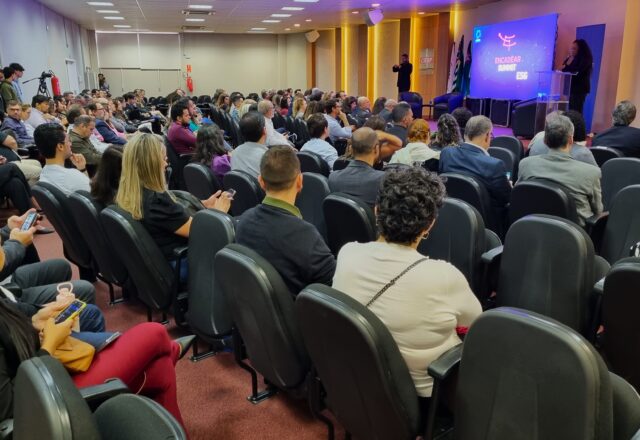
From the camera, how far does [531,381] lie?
1138mm

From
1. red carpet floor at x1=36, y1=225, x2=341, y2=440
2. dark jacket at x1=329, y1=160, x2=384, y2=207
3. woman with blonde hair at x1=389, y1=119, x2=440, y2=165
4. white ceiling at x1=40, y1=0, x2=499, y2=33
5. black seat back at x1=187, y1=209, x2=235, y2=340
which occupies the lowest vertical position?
red carpet floor at x1=36, y1=225, x2=341, y2=440

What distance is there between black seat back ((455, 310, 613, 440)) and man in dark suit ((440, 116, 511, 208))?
238 centimetres

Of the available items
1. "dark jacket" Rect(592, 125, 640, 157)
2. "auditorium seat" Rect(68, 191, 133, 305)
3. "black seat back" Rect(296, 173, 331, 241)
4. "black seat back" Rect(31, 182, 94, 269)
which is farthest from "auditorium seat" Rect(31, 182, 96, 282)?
"dark jacket" Rect(592, 125, 640, 157)

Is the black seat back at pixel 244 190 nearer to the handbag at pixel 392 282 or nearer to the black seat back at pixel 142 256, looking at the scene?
the black seat back at pixel 142 256

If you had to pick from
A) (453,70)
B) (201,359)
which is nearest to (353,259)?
(201,359)

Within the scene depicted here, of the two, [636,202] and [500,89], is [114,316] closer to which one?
[636,202]

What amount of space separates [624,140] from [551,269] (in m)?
3.28


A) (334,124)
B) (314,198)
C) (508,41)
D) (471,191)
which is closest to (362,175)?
(314,198)

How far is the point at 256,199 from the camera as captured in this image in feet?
12.1

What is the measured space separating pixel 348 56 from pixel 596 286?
60.1 ft

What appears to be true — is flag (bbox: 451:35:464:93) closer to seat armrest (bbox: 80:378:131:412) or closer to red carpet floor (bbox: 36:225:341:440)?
red carpet floor (bbox: 36:225:341:440)

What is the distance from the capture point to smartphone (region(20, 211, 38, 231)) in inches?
106

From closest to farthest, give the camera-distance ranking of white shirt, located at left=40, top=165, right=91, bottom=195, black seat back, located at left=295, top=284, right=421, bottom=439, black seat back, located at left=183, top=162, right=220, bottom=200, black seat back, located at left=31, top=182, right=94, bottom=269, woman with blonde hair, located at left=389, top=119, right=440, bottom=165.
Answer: black seat back, located at left=295, top=284, right=421, bottom=439 → black seat back, located at left=31, top=182, right=94, bottom=269 → white shirt, located at left=40, top=165, right=91, bottom=195 → woman with blonde hair, located at left=389, top=119, right=440, bottom=165 → black seat back, located at left=183, top=162, right=220, bottom=200

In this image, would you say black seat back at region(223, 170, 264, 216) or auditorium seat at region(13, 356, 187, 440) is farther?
black seat back at region(223, 170, 264, 216)
